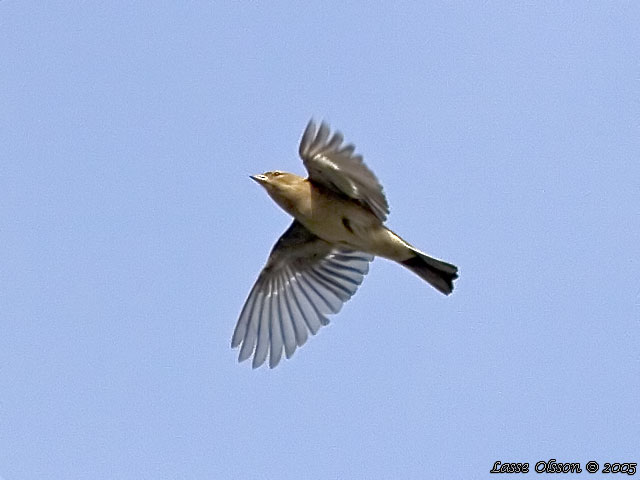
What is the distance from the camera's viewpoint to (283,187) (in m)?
11.4

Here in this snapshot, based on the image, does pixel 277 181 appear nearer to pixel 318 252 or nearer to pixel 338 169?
pixel 338 169

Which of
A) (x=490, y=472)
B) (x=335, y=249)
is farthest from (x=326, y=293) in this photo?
(x=490, y=472)

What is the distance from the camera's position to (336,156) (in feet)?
33.6

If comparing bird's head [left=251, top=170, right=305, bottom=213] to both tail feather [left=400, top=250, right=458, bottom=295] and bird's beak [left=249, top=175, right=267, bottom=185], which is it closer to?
bird's beak [left=249, top=175, right=267, bottom=185]

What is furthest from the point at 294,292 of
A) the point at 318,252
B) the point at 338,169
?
the point at 338,169

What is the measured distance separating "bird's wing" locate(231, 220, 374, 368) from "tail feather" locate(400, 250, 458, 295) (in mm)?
998

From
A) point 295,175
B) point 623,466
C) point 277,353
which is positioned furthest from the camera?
point 277,353

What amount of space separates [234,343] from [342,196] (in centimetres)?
251

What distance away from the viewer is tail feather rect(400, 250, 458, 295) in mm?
11758

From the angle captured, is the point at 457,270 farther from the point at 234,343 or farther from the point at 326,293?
the point at 234,343

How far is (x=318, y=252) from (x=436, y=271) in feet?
5.97

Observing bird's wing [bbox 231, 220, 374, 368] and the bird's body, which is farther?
bird's wing [bbox 231, 220, 374, 368]

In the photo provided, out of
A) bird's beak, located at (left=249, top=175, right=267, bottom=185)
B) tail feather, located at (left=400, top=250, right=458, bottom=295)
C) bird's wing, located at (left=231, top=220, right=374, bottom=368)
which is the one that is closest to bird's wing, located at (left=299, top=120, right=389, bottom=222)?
bird's beak, located at (left=249, top=175, right=267, bottom=185)

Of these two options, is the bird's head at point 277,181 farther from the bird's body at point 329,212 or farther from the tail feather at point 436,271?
the tail feather at point 436,271
